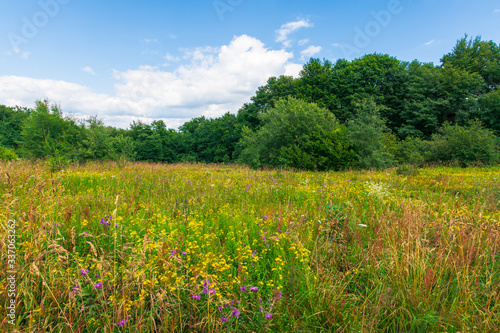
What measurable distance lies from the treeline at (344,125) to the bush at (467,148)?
3.0 inches

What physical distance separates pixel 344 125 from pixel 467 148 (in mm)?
9697

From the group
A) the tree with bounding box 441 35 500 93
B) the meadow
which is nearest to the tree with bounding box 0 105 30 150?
the meadow

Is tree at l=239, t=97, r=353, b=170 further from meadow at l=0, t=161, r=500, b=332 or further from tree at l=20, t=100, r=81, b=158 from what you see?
tree at l=20, t=100, r=81, b=158

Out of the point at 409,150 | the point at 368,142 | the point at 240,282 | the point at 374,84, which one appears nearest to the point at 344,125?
the point at 368,142

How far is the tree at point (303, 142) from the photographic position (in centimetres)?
1606

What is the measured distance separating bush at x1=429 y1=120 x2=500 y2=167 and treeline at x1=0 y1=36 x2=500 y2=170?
0.08 meters

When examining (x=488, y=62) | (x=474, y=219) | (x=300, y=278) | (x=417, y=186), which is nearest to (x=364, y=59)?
(x=488, y=62)

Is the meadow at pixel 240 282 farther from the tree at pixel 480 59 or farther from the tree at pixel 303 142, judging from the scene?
the tree at pixel 480 59

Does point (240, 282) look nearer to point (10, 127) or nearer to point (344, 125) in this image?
point (344, 125)

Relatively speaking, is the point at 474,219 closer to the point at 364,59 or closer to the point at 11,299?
the point at 11,299

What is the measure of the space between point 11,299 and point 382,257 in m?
3.03

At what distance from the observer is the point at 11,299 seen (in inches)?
60.9

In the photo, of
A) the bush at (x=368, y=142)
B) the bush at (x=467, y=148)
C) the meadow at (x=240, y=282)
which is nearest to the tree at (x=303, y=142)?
the bush at (x=368, y=142)

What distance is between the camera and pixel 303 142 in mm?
17969
